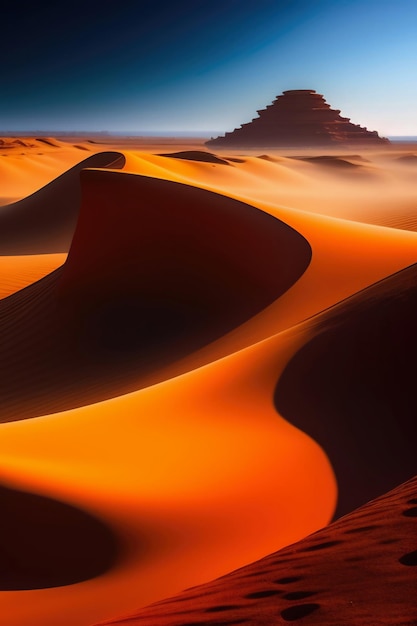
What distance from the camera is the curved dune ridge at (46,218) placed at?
22.2m

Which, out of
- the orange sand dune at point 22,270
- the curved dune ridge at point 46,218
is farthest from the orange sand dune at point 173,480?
the curved dune ridge at point 46,218

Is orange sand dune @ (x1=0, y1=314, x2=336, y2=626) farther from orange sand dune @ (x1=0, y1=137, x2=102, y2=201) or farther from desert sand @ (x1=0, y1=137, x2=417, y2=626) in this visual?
orange sand dune @ (x1=0, y1=137, x2=102, y2=201)

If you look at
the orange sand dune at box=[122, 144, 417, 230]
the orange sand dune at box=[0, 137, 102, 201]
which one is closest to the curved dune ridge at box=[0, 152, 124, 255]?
the orange sand dune at box=[122, 144, 417, 230]

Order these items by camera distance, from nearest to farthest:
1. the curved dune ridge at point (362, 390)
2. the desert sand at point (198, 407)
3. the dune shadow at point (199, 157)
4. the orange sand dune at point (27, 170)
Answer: the desert sand at point (198, 407) → the curved dune ridge at point (362, 390) → the dune shadow at point (199, 157) → the orange sand dune at point (27, 170)

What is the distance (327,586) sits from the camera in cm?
221

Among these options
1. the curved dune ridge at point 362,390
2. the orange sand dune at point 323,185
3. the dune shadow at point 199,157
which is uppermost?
the dune shadow at point 199,157

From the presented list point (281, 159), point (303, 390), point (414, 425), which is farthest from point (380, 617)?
point (281, 159)

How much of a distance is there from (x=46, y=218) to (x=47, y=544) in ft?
73.1

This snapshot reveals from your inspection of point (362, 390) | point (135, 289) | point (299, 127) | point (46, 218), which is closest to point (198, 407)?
point (362, 390)

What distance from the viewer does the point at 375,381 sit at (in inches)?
230

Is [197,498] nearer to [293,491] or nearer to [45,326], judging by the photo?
[293,491]

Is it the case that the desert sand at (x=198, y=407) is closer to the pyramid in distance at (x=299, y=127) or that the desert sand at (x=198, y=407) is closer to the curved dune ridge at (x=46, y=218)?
the curved dune ridge at (x=46, y=218)

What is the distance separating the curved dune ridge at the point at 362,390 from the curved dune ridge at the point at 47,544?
1441 millimetres

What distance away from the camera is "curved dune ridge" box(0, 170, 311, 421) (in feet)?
31.7
